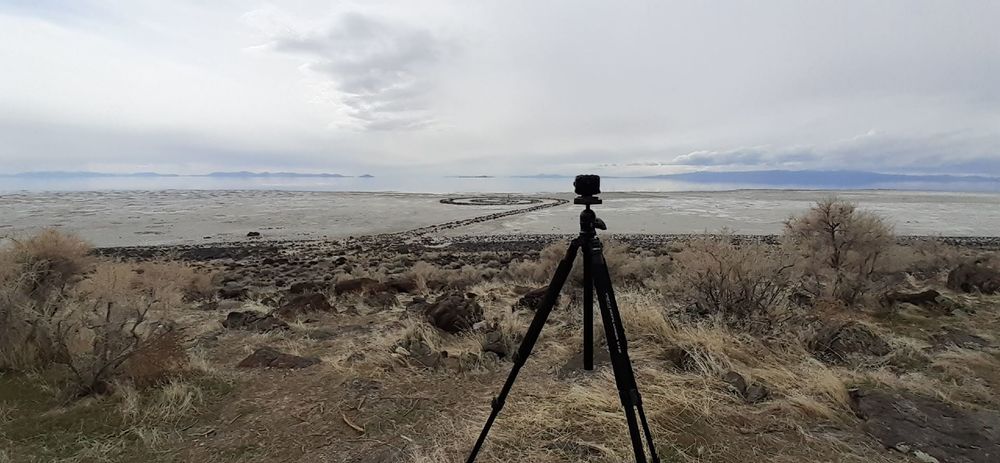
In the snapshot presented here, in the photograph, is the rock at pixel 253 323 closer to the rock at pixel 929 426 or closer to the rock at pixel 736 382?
the rock at pixel 736 382

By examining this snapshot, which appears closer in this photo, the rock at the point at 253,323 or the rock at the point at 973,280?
the rock at the point at 253,323

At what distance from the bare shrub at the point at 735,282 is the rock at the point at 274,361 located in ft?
16.0

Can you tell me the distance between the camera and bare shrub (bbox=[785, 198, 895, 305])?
8.74 m

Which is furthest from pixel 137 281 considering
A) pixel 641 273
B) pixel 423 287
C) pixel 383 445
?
pixel 641 273

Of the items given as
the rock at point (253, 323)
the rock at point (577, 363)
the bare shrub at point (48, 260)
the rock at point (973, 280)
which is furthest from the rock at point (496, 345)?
the rock at point (973, 280)

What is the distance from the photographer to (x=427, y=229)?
34.7 metres

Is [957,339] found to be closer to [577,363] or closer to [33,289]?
[577,363]

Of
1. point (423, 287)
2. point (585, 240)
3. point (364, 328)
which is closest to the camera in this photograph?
point (585, 240)

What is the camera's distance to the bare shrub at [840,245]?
8741 millimetres

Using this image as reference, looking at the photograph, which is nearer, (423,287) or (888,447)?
(888,447)

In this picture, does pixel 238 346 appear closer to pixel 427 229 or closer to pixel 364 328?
pixel 364 328

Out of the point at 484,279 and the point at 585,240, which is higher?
the point at 585,240

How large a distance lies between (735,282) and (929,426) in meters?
3.04

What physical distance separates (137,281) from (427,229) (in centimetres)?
2655
